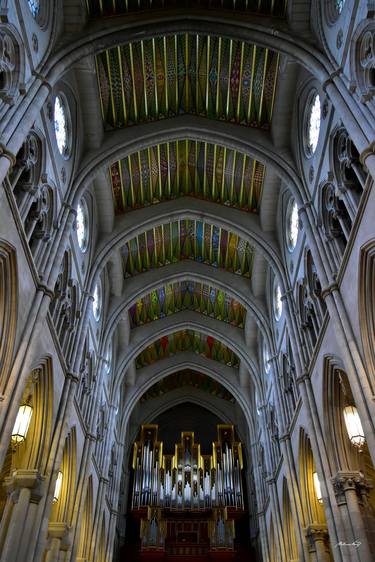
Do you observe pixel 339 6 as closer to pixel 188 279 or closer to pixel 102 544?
pixel 188 279

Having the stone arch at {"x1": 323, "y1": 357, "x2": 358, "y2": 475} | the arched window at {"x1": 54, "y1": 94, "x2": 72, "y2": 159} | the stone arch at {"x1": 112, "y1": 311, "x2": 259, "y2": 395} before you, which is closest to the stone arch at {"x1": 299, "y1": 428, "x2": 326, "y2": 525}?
the stone arch at {"x1": 323, "y1": 357, "x2": 358, "y2": 475}

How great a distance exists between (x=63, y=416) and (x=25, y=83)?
8602mm

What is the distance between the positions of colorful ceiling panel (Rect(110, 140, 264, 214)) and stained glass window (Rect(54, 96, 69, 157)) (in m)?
3.59

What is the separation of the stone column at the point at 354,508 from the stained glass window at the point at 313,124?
8.98 metres

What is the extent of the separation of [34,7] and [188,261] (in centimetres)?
1344

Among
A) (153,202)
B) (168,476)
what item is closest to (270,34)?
(153,202)

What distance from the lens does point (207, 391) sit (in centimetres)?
3241

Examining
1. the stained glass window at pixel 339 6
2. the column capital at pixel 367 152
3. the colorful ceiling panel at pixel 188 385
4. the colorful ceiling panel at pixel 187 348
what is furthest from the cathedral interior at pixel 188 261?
the colorful ceiling panel at pixel 188 385

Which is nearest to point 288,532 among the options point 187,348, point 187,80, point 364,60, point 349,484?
point 349,484

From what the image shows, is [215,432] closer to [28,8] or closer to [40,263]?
[40,263]

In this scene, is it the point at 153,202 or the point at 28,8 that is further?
the point at 153,202

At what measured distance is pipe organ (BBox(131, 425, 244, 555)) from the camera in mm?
25203

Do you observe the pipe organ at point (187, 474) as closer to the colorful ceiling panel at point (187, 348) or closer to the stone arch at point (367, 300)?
the colorful ceiling panel at point (187, 348)

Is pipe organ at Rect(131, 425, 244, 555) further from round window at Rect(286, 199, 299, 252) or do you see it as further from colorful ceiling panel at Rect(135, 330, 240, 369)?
round window at Rect(286, 199, 299, 252)
